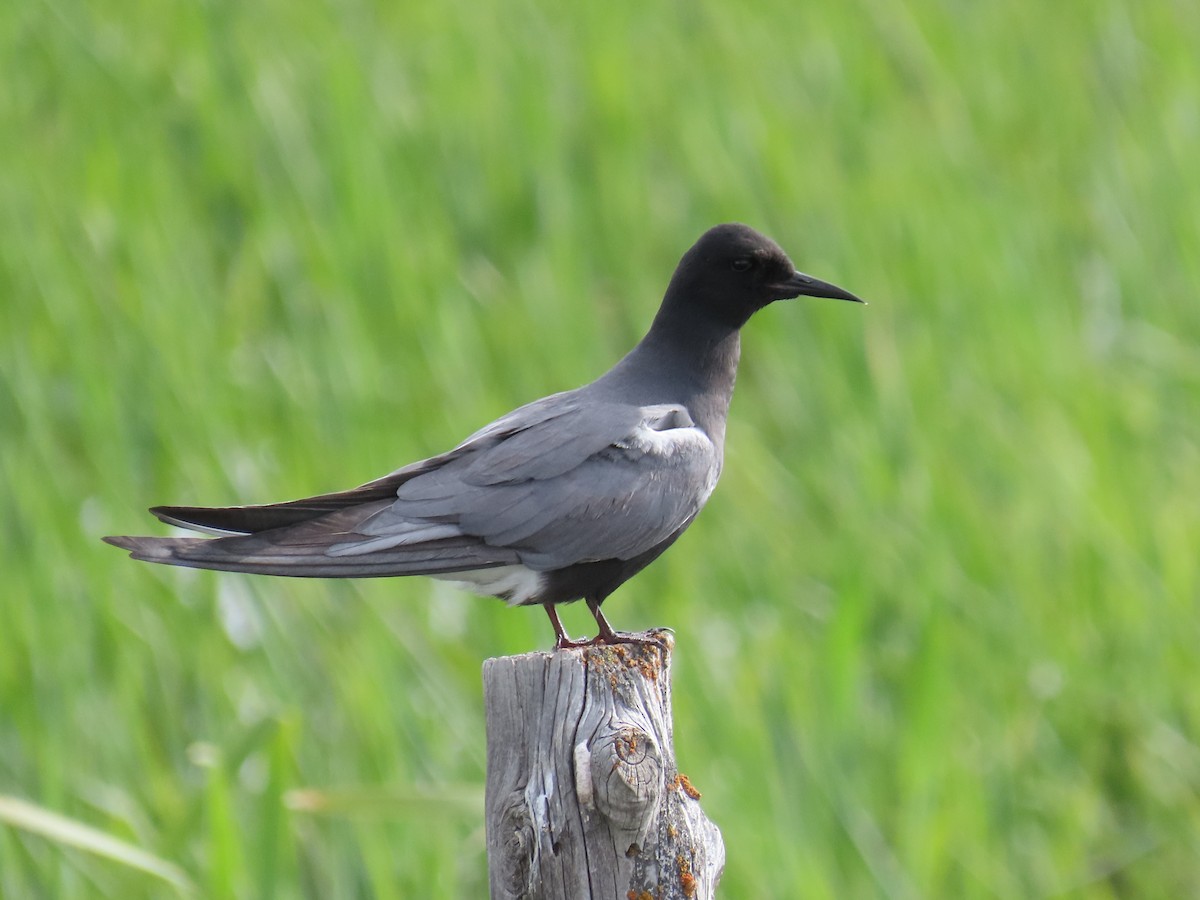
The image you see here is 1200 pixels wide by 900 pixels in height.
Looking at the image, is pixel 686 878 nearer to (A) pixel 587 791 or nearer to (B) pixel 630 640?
(A) pixel 587 791

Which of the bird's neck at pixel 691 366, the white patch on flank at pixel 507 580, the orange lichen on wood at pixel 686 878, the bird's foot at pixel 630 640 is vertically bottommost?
the orange lichen on wood at pixel 686 878

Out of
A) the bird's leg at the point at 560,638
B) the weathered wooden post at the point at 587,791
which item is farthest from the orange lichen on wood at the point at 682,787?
the bird's leg at the point at 560,638

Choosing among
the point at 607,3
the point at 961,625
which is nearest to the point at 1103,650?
the point at 961,625

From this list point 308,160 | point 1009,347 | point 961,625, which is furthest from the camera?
point 308,160

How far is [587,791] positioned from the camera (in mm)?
2426

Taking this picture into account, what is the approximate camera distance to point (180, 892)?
3.52 meters

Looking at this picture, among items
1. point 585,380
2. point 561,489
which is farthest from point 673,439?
point 585,380

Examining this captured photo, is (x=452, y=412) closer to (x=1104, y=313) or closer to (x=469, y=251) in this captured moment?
(x=469, y=251)

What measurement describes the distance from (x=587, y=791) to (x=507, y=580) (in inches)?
36.2

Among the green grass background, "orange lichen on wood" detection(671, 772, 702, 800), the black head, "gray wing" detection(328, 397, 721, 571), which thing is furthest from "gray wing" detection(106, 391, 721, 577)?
"orange lichen on wood" detection(671, 772, 702, 800)

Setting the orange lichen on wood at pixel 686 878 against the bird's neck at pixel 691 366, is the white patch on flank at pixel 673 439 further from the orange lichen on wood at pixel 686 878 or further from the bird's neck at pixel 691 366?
the orange lichen on wood at pixel 686 878

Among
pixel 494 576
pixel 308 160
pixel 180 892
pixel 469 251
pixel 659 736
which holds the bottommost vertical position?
pixel 180 892

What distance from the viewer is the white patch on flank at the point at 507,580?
10.6 feet

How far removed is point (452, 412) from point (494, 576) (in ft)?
7.60
